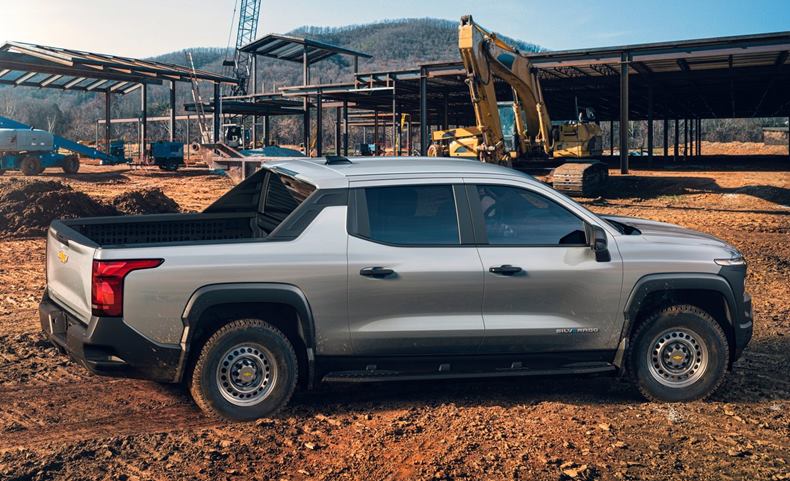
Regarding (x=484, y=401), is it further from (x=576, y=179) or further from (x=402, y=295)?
(x=576, y=179)

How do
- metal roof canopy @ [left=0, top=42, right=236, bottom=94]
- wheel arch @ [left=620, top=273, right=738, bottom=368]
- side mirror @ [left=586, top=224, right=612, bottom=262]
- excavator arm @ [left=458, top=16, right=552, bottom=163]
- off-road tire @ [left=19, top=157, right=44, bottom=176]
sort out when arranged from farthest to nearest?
metal roof canopy @ [left=0, top=42, right=236, bottom=94]
off-road tire @ [left=19, top=157, right=44, bottom=176]
excavator arm @ [left=458, top=16, right=552, bottom=163]
wheel arch @ [left=620, top=273, right=738, bottom=368]
side mirror @ [left=586, top=224, right=612, bottom=262]

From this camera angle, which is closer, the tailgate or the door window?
the tailgate

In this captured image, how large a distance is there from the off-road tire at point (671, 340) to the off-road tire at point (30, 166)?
1321 inches

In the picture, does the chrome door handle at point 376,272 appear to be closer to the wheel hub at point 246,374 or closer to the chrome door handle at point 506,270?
the chrome door handle at point 506,270

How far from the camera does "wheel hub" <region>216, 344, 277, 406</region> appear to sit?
5.31 meters

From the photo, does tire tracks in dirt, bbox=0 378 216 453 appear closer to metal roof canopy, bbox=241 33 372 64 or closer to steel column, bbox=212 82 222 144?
steel column, bbox=212 82 222 144

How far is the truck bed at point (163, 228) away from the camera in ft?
21.3

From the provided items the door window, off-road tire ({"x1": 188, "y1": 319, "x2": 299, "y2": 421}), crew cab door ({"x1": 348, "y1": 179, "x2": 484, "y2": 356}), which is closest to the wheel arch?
the door window

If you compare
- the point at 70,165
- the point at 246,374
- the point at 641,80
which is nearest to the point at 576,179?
the point at 641,80

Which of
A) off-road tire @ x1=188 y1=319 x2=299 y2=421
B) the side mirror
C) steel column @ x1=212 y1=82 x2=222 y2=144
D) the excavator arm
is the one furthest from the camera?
steel column @ x1=212 y1=82 x2=222 y2=144

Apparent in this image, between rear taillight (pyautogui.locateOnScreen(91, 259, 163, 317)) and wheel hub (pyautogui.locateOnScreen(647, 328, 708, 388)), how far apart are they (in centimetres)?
372

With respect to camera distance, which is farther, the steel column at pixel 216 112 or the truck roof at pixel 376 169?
the steel column at pixel 216 112

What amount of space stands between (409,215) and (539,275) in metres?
1.00

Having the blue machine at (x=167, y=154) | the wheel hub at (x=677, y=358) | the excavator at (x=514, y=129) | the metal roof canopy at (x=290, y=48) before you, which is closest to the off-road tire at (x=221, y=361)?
the wheel hub at (x=677, y=358)
